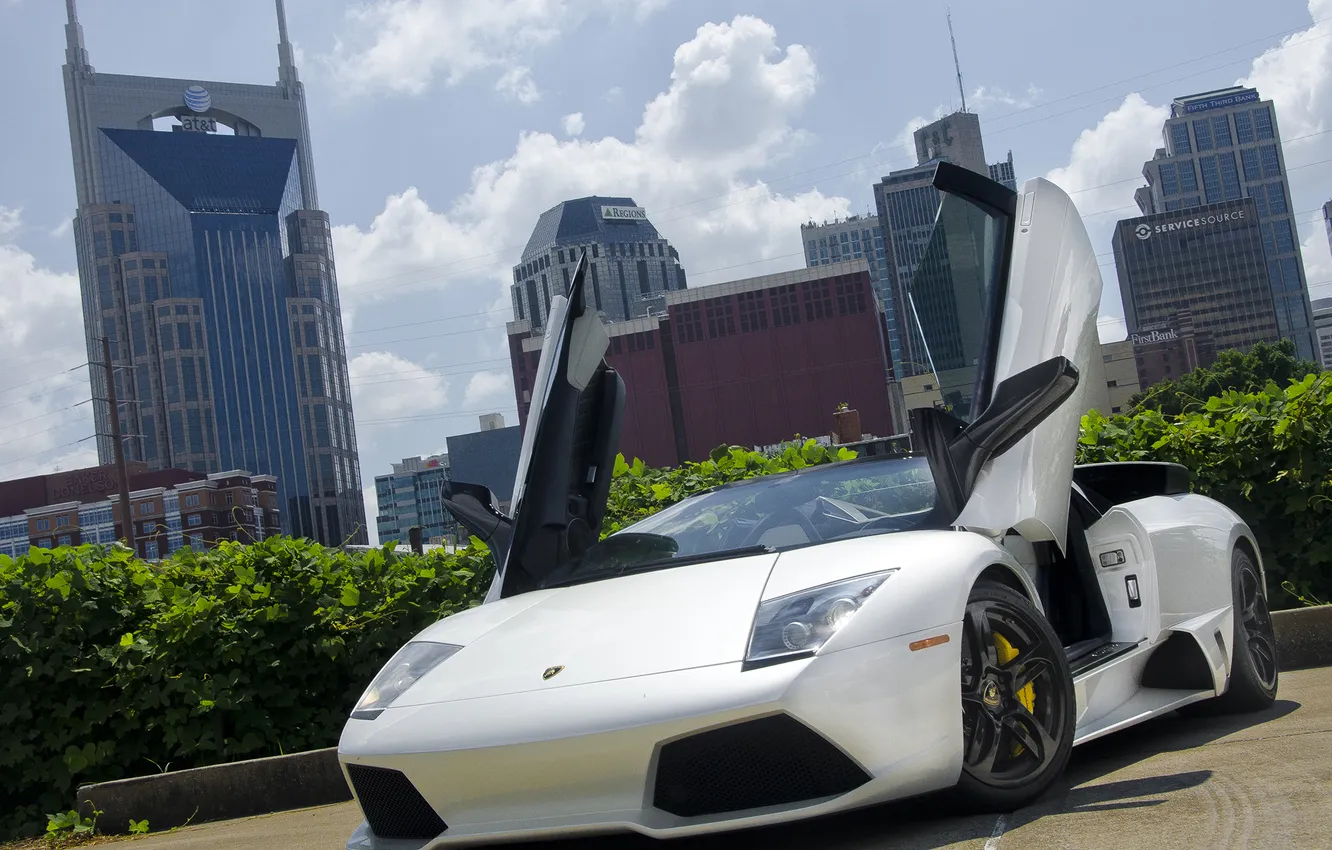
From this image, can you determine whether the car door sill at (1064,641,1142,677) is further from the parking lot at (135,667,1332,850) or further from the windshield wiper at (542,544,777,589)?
the windshield wiper at (542,544,777,589)

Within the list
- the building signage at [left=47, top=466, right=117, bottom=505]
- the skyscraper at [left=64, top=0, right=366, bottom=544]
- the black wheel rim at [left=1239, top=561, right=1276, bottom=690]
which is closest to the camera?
the black wheel rim at [left=1239, top=561, right=1276, bottom=690]

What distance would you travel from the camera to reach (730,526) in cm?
407

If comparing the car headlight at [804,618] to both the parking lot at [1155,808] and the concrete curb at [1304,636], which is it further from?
the concrete curb at [1304,636]

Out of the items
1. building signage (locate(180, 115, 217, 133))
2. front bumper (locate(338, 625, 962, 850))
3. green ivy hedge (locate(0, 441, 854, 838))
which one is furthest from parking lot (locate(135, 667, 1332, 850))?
building signage (locate(180, 115, 217, 133))

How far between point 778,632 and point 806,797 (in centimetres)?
38

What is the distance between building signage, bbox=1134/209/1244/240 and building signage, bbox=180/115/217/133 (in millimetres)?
140326

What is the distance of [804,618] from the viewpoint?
300cm

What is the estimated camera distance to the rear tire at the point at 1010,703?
3143mm

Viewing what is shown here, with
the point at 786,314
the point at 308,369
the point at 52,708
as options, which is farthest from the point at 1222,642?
the point at 308,369

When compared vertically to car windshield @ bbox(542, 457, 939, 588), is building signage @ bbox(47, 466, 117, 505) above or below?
above

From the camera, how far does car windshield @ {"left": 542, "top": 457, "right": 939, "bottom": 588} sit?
12.4ft

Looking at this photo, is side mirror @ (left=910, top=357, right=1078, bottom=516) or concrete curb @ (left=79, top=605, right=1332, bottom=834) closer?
side mirror @ (left=910, top=357, right=1078, bottom=516)

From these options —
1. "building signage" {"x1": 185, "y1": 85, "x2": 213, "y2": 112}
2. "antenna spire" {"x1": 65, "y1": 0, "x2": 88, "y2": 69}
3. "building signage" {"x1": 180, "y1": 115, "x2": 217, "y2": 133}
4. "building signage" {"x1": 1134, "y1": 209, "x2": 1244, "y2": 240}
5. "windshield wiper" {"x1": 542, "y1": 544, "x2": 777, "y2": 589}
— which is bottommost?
"windshield wiper" {"x1": 542, "y1": 544, "x2": 777, "y2": 589}

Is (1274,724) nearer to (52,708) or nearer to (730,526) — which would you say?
(730,526)
